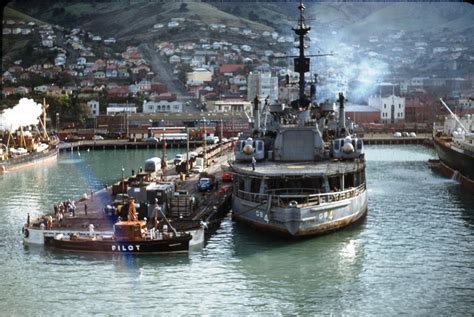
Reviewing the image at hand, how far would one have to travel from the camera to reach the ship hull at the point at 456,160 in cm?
4145

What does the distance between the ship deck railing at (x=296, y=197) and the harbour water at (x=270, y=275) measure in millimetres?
1266

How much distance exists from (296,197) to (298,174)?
0.90 meters

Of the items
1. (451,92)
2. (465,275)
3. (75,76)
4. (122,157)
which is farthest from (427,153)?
(75,76)

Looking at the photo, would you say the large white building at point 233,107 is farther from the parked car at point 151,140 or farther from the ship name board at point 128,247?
the ship name board at point 128,247

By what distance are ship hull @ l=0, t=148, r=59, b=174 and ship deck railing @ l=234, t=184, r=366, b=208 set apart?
29.7 m

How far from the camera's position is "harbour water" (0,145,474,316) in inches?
749

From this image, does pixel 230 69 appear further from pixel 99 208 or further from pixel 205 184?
pixel 99 208

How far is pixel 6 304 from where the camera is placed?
63.4 ft

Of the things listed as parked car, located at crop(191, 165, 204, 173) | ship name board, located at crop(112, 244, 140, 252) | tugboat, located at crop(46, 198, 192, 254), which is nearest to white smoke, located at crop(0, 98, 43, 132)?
parked car, located at crop(191, 165, 204, 173)

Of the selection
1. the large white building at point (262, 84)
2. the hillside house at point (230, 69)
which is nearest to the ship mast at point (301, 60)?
the large white building at point (262, 84)

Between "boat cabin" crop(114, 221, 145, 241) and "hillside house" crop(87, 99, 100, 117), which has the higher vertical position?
"hillside house" crop(87, 99, 100, 117)

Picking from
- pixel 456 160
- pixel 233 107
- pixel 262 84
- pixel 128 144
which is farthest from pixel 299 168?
pixel 262 84

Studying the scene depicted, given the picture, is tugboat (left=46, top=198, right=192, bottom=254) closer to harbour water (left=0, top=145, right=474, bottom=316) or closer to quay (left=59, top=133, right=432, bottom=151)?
harbour water (left=0, top=145, right=474, bottom=316)

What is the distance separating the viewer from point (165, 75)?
136250mm
